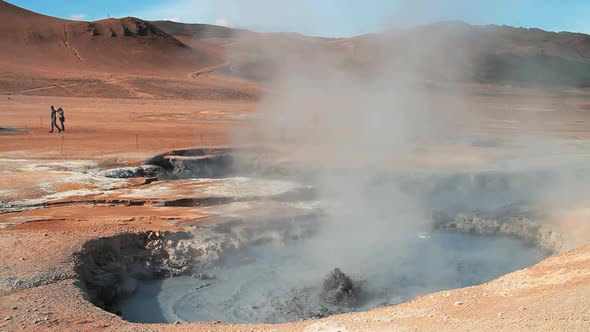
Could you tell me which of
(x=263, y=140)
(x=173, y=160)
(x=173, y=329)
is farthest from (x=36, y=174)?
(x=173, y=329)

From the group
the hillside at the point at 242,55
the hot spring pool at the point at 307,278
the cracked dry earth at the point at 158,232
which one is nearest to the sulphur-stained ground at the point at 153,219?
the cracked dry earth at the point at 158,232

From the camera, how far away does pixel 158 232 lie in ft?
23.4

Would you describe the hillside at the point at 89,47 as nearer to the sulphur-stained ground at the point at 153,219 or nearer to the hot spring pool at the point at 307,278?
the sulphur-stained ground at the point at 153,219

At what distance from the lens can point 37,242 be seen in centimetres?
631

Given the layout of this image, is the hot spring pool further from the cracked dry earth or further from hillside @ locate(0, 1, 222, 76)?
hillside @ locate(0, 1, 222, 76)

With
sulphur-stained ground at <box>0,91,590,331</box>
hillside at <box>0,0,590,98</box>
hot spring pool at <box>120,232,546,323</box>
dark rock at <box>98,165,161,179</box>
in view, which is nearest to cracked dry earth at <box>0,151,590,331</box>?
sulphur-stained ground at <box>0,91,590,331</box>

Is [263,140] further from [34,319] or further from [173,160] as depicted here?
[34,319]

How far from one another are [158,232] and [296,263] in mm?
1836

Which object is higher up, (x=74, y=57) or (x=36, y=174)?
(x=74, y=57)

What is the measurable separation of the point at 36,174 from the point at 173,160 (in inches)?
124

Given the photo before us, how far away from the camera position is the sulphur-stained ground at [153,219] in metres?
4.09

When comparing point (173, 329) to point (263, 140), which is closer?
point (173, 329)

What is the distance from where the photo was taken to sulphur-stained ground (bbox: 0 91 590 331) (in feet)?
13.4

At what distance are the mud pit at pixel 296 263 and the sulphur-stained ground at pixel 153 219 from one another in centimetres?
34
